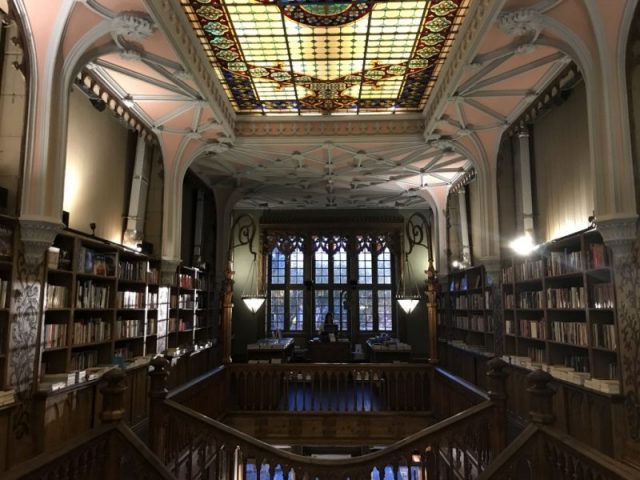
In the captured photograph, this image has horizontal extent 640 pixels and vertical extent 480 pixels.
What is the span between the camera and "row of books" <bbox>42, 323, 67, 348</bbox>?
5.34m

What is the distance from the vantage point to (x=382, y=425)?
848cm

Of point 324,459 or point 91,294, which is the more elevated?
point 91,294

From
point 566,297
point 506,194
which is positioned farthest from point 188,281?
point 566,297

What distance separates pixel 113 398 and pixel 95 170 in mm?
4465

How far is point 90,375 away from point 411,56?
19.0 feet

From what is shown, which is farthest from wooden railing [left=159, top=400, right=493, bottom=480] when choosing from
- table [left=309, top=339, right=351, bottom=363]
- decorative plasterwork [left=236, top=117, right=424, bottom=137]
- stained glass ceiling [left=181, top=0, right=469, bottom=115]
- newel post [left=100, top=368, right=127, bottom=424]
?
table [left=309, top=339, right=351, bottom=363]

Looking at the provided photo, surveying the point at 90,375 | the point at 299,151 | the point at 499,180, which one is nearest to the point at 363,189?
the point at 299,151

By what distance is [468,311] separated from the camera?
10.8 m

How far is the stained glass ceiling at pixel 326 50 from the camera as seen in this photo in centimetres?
579

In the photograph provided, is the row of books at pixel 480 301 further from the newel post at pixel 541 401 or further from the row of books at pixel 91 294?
the row of books at pixel 91 294

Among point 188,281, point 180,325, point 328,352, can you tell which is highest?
point 188,281

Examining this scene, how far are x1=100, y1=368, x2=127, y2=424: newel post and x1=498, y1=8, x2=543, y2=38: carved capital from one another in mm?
4740

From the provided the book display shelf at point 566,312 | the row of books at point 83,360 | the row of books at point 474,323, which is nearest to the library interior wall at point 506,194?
the book display shelf at point 566,312

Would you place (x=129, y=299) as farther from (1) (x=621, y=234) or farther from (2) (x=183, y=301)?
(1) (x=621, y=234)
